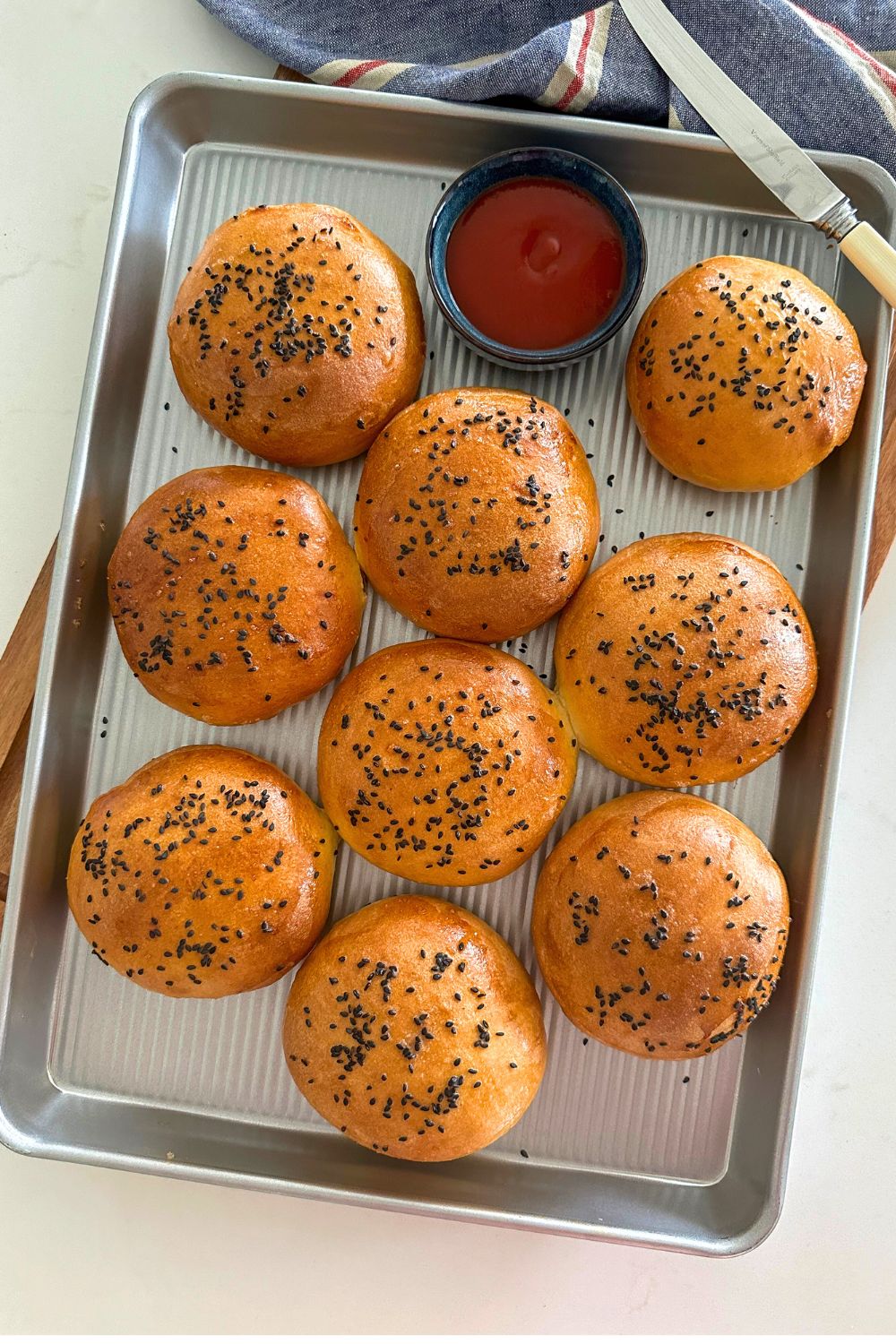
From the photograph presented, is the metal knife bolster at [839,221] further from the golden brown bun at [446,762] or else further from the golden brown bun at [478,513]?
the golden brown bun at [446,762]

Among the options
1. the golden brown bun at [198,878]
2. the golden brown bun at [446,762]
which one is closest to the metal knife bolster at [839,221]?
the golden brown bun at [446,762]

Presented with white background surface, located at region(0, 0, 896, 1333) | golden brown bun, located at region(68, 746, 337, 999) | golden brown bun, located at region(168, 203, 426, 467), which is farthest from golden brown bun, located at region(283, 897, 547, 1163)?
golden brown bun, located at region(168, 203, 426, 467)

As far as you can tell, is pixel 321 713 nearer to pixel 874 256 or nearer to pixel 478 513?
pixel 478 513

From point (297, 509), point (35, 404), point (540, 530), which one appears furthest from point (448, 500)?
point (35, 404)

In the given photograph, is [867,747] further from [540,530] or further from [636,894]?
[540,530]

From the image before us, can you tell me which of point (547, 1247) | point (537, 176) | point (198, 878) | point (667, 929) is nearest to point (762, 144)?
point (537, 176)
